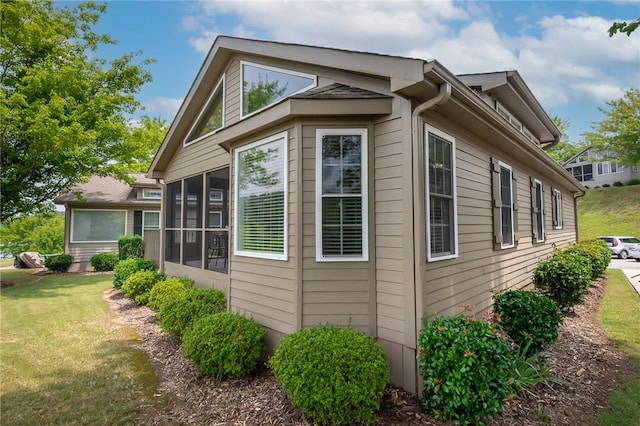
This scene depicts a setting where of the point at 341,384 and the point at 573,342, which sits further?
the point at 573,342

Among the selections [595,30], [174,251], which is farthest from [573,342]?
[174,251]

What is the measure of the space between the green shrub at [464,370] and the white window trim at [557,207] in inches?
391

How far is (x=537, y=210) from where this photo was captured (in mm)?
8953

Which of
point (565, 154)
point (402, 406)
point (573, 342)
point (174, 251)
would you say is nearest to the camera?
point (402, 406)

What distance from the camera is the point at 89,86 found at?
1276 centimetres

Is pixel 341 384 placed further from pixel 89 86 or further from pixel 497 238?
pixel 89 86

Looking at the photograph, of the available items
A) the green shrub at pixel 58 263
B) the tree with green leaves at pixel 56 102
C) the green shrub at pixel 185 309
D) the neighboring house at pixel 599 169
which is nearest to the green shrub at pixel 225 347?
the green shrub at pixel 185 309

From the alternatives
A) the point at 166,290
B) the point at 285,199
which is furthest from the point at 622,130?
the point at 166,290

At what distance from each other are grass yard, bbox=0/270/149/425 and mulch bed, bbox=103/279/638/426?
15.2 inches

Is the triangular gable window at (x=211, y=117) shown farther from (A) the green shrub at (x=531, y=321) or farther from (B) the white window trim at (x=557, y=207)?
(B) the white window trim at (x=557, y=207)

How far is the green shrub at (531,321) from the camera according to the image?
4.22m

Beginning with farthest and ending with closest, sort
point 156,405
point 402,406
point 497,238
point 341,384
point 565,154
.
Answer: point 565,154
point 497,238
point 156,405
point 402,406
point 341,384

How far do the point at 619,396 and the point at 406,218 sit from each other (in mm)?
3066

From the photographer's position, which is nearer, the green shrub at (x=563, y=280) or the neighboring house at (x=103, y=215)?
the green shrub at (x=563, y=280)
